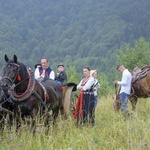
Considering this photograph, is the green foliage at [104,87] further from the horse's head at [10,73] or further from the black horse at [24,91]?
the horse's head at [10,73]

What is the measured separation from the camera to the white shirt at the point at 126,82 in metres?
8.71

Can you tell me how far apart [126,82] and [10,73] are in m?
3.96

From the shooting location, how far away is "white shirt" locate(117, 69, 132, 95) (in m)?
8.71

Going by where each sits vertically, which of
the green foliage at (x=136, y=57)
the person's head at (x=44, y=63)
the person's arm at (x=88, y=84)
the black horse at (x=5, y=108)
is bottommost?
the black horse at (x=5, y=108)

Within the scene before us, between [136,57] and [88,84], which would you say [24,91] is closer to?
[88,84]

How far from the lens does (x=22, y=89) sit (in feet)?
20.3

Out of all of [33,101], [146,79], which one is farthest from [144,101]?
[33,101]

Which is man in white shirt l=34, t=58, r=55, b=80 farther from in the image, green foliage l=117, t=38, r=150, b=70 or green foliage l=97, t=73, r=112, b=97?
green foliage l=117, t=38, r=150, b=70

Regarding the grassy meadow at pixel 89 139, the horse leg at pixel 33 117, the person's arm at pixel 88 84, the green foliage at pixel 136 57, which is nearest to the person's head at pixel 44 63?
the person's arm at pixel 88 84

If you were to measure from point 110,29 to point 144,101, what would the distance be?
606 feet

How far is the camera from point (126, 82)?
8.74 m

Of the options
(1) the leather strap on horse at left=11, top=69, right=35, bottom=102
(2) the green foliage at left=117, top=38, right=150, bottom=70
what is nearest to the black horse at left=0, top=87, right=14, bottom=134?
(1) the leather strap on horse at left=11, top=69, right=35, bottom=102

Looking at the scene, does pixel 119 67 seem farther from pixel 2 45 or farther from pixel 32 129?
pixel 2 45

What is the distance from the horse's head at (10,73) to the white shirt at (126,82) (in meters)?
3.57
